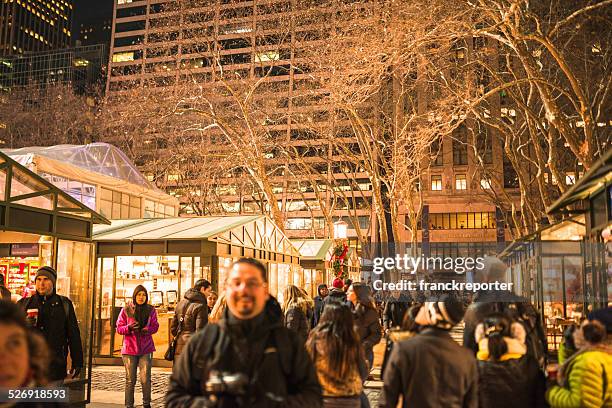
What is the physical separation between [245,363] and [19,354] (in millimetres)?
915

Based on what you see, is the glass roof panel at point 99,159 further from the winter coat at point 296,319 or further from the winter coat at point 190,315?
the winter coat at point 296,319

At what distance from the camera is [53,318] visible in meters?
6.45

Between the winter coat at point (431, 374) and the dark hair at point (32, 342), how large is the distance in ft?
6.70

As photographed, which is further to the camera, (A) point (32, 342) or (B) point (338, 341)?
(B) point (338, 341)

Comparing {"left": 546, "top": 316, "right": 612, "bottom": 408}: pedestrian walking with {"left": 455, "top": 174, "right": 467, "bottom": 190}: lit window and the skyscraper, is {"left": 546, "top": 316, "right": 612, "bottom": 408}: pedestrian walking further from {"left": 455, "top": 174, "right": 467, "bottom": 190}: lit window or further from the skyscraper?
the skyscraper

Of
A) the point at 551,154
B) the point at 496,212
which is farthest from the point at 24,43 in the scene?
the point at 551,154

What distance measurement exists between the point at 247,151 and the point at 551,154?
42.0 feet

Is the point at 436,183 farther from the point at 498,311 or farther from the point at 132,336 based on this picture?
the point at 498,311

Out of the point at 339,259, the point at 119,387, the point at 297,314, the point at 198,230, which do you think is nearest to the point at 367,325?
the point at 297,314

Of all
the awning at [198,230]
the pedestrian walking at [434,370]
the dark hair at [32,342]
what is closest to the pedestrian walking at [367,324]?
the pedestrian walking at [434,370]

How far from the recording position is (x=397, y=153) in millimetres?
22422

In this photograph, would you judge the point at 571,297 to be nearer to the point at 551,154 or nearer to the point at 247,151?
the point at 551,154

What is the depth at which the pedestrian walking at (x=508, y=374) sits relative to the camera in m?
4.08

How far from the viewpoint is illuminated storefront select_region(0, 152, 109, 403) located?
27.2 ft
